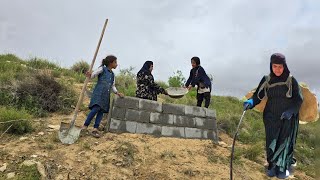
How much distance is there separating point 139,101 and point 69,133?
1801mm

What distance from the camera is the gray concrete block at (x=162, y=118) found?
907 centimetres

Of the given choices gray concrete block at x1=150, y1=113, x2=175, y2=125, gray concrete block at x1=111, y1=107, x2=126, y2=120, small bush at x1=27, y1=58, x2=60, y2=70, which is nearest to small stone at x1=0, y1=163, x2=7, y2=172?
gray concrete block at x1=111, y1=107, x2=126, y2=120

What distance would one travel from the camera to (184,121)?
9398mm

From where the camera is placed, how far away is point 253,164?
8938mm

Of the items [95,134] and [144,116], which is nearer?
[95,134]

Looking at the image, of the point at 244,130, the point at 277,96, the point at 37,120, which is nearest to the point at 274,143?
the point at 277,96

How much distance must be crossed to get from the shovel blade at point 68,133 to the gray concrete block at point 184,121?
92.3 inches

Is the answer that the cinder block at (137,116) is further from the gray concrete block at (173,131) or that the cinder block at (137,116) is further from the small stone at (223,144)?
the small stone at (223,144)

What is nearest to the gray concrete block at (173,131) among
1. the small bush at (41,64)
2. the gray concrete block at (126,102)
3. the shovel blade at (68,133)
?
the gray concrete block at (126,102)

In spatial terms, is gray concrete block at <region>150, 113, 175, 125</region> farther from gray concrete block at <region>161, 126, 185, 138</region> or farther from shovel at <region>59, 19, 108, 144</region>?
shovel at <region>59, 19, 108, 144</region>

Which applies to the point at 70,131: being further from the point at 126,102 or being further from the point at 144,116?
the point at 144,116

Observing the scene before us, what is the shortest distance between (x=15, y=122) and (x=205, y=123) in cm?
421

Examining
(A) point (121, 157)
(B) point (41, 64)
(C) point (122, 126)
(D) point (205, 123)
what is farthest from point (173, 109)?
(B) point (41, 64)

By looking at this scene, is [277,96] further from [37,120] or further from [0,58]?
[0,58]
